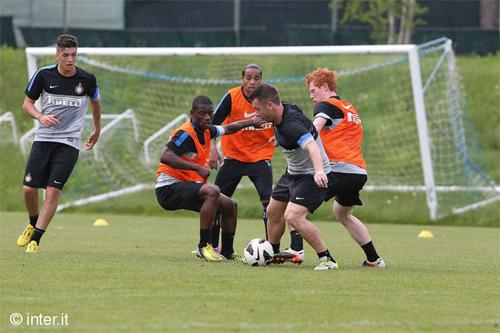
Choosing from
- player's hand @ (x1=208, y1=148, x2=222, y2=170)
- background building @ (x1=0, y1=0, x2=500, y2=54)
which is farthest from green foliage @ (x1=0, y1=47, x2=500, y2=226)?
player's hand @ (x1=208, y1=148, x2=222, y2=170)

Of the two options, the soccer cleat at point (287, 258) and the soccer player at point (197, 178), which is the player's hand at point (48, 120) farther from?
the soccer cleat at point (287, 258)

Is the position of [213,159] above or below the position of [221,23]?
below

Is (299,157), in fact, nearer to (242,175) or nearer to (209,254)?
(209,254)

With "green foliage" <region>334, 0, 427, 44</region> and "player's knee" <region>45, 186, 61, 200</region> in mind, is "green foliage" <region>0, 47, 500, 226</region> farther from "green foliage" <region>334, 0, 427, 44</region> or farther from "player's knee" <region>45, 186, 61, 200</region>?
"player's knee" <region>45, 186, 61, 200</region>

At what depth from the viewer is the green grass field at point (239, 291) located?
22.0 ft

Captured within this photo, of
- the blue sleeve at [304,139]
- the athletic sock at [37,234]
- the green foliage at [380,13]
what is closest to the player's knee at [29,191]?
the athletic sock at [37,234]

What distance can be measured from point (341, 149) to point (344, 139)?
100 mm

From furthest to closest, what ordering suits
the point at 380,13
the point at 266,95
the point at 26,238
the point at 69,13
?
the point at 69,13
the point at 380,13
the point at 26,238
the point at 266,95

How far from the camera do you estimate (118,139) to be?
838 inches

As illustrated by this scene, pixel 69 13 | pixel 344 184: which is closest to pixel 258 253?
pixel 344 184

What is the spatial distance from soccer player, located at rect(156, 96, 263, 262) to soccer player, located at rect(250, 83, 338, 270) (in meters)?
0.87

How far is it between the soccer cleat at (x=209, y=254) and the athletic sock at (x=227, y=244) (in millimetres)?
372

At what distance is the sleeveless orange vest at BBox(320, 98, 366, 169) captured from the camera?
1013 cm

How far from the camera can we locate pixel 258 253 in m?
10.0
